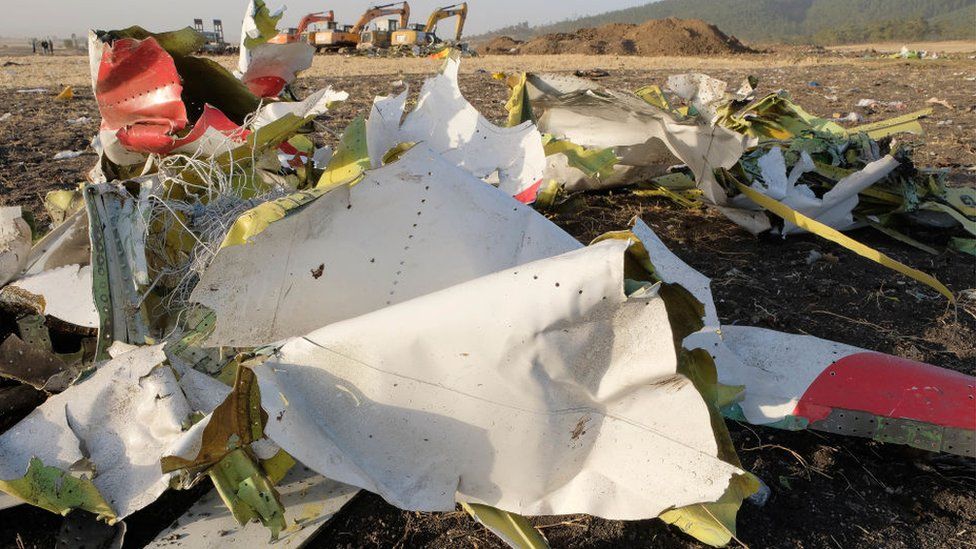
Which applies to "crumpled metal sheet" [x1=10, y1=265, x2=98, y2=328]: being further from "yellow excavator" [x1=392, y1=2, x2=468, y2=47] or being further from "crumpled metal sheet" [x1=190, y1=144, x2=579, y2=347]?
"yellow excavator" [x1=392, y1=2, x2=468, y2=47]

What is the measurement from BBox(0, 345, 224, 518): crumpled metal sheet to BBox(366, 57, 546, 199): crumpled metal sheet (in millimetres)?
1239

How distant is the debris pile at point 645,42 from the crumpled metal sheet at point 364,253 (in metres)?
24.5

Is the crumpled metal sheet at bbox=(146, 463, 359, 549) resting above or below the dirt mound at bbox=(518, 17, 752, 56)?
below

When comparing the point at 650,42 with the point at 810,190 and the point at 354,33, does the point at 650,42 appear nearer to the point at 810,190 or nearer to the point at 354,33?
the point at 354,33

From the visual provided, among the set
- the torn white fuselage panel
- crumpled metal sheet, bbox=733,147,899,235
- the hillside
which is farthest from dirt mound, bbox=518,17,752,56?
the hillside

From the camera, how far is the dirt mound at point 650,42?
81.1 ft

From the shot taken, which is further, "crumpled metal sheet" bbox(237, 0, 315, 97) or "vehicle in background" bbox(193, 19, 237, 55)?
"vehicle in background" bbox(193, 19, 237, 55)

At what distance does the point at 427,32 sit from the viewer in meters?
21.1

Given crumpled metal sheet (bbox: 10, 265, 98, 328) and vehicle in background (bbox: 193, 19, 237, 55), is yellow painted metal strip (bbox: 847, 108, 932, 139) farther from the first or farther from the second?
vehicle in background (bbox: 193, 19, 237, 55)

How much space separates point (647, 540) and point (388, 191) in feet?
3.56

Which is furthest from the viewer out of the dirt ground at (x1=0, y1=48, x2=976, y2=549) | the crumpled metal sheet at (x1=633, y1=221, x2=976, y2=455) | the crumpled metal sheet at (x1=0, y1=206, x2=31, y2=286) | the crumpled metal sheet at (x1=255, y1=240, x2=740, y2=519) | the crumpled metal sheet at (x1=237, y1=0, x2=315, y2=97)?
the crumpled metal sheet at (x1=237, y1=0, x2=315, y2=97)

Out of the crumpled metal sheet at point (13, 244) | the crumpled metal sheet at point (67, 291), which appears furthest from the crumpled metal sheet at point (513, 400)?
the crumpled metal sheet at point (13, 244)

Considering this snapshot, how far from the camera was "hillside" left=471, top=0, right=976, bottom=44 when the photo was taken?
162 feet

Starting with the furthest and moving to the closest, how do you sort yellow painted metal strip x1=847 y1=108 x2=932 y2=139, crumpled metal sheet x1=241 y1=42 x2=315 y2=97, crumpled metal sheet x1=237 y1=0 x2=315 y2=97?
yellow painted metal strip x1=847 y1=108 x2=932 y2=139, crumpled metal sheet x1=241 y1=42 x2=315 y2=97, crumpled metal sheet x1=237 y1=0 x2=315 y2=97
